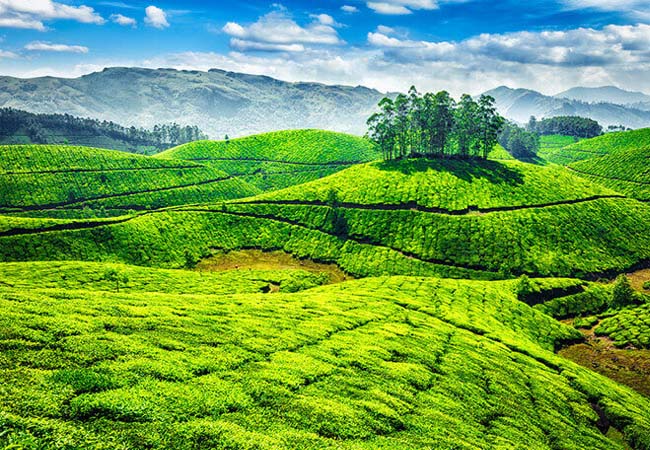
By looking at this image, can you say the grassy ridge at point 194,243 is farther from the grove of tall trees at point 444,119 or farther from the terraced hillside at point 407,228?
the grove of tall trees at point 444,119

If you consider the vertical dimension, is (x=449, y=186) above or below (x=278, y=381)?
above

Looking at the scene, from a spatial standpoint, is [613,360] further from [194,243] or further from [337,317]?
[194,243]

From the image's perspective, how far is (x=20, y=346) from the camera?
29328 mm

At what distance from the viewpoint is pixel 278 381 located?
116 feet

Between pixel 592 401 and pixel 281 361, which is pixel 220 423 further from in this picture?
pixel 592 401

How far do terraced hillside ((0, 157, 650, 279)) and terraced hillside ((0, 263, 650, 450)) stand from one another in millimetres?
50389

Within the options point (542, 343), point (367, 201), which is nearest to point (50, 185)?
point (367, 201)

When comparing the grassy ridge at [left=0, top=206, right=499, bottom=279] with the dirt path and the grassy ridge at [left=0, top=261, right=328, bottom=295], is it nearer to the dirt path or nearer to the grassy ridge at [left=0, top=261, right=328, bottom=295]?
the grassy ridge at [left=0, top=261, right=328, bottom=295]

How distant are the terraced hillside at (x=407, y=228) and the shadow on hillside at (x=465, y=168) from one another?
91 cm

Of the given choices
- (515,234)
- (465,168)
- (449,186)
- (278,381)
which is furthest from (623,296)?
(278,381)

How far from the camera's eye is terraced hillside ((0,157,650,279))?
391 ft

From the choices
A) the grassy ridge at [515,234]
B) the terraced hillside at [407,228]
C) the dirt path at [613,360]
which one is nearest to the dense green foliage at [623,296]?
the dirt path at [613,360]

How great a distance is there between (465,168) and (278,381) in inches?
6279

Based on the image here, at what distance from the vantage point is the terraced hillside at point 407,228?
11919 cm
